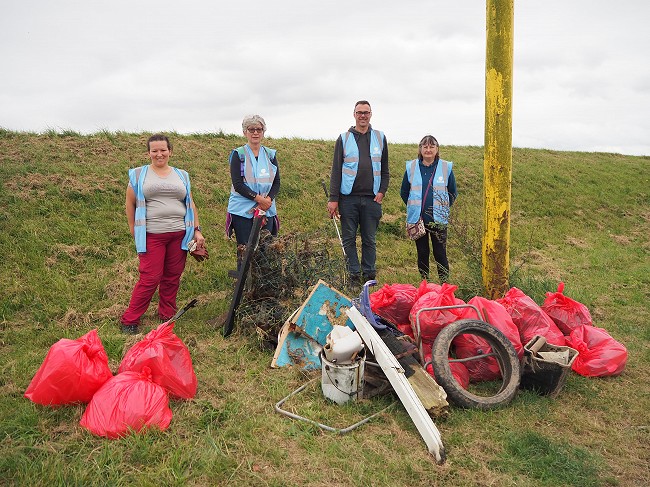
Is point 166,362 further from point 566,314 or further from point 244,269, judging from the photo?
point 566,314

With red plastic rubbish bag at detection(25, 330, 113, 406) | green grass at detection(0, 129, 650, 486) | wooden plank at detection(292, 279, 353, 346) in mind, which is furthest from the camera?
wooden plank at detection(292, 279, 353, 346)

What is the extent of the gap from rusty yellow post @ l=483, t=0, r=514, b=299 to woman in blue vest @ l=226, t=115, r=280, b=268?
92.9 inches

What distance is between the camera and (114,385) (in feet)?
10.7

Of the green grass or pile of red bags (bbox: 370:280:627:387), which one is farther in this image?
pile of red bags (bbox: 370:280:627:387)

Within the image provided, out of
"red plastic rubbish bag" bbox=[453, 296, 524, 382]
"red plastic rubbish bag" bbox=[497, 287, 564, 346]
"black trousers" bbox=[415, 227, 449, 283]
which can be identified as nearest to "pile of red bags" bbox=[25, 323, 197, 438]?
"red plastic rubbish bag" bbox=[453, 296, 524, 382]

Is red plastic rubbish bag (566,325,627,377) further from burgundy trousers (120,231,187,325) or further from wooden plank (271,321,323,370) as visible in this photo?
burgundy trousers (120,231,187,325)

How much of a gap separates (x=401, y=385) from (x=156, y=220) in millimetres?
3011

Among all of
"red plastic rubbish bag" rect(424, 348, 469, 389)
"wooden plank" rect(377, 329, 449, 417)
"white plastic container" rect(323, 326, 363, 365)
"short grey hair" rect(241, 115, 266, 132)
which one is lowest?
"red plastic rubbish bag" rect(424, 348, 469, 389)

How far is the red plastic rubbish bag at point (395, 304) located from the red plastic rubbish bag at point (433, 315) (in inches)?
10.1

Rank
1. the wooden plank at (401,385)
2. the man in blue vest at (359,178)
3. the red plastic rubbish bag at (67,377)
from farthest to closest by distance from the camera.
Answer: the man in blue vest at (359,178)
the red plastic rubbish bag at (67,377)
the wooden plank at (401,385)

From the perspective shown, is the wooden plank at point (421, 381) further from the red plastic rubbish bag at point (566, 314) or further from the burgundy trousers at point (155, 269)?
the burgundy trousers at point (155, 269)

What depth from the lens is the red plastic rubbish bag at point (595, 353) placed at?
4207 millimetres

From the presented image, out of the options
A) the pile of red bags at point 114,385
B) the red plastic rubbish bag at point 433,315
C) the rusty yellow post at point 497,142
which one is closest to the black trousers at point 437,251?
the rusty yellow post at point 497,142

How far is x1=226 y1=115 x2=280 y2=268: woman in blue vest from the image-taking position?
17.7 feet
